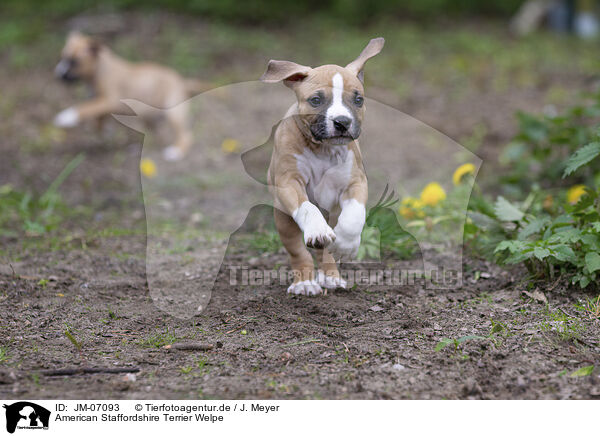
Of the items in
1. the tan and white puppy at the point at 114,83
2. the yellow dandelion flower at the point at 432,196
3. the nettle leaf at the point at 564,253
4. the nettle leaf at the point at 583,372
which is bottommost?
the nettle leaf at the point at 583,372

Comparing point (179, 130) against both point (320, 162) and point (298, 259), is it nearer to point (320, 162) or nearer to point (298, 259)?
point (298, 259)

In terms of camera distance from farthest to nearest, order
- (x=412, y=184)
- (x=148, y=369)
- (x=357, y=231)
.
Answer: (x=412, y=184)
(x=357, y=231)
(x=148, y=369)

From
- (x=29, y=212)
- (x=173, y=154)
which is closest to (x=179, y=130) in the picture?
(x=173, y=154)

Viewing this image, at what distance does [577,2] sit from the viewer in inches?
466

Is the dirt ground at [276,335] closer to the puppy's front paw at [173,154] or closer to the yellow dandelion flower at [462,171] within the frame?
the yellow dandelion flower at [462,171]

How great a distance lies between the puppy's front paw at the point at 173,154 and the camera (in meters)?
7.71

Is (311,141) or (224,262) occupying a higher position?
(311,141)

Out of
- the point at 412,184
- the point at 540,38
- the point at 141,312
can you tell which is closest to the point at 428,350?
the point at 141,312

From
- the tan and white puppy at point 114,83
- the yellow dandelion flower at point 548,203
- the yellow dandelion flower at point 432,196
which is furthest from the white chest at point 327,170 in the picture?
the tan and white puppy at point 114,83

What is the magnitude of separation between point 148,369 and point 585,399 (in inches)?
71.4
